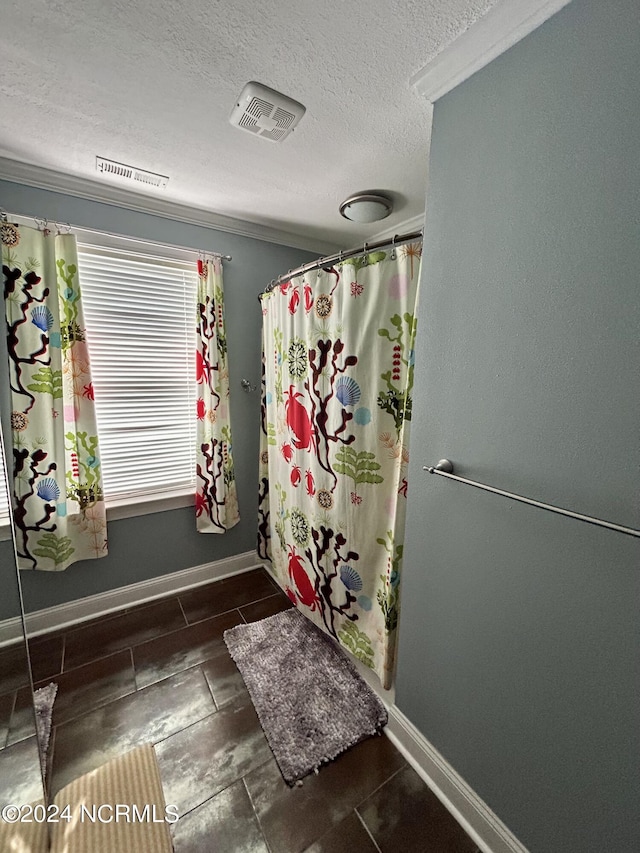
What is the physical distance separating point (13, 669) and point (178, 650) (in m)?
0.89

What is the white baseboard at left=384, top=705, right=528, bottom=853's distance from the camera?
2.99ft

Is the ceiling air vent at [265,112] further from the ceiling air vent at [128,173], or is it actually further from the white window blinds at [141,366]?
the white window blinds at [141,366]

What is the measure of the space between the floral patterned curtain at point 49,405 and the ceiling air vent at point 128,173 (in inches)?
13.5

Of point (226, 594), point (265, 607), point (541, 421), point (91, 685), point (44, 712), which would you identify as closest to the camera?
point (541, 421)

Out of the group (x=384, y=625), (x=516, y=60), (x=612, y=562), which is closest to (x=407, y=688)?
(x=384, y=625)

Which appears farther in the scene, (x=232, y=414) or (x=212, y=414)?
(x=232, y=414)

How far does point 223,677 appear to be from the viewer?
1.47 metres

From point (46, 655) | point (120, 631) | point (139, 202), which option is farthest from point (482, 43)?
point (46, 655)

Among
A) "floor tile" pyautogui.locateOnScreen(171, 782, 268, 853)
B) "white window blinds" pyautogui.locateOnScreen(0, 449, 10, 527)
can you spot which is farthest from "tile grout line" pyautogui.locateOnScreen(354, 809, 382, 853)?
"white window blinds" pyautogui.locateOnScreen(0, 449, 10, 527)

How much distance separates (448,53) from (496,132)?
0.27 m

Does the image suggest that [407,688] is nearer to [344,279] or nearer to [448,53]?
[344,279]

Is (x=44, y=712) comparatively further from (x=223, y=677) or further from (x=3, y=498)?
(x=3, y=498)

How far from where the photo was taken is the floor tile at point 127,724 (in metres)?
1.15

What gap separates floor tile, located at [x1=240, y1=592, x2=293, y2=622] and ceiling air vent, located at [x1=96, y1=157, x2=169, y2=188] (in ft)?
7.49
